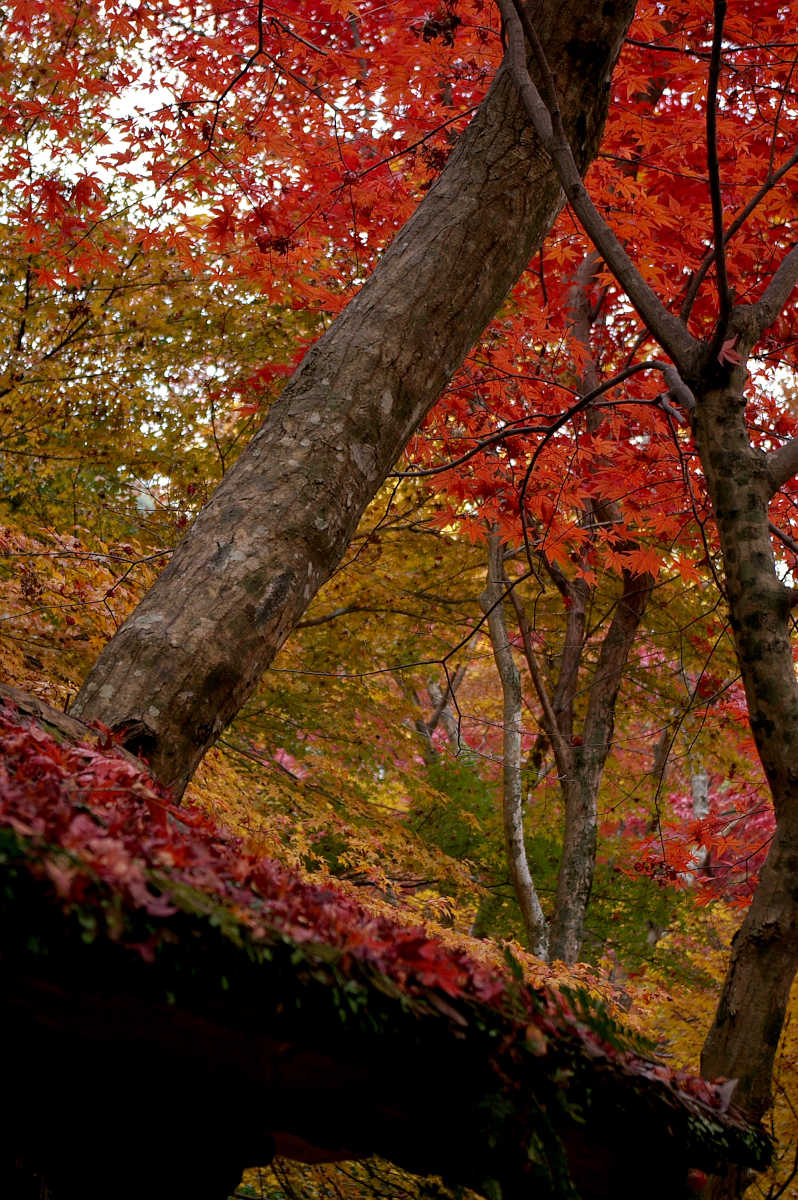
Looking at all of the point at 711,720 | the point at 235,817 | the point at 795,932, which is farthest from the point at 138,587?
the point at 711,720

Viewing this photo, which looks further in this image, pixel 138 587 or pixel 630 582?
pixel 630 582

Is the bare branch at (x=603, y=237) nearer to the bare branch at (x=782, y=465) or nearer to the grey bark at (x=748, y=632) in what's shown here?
the grey bark at (x=748, y=632)

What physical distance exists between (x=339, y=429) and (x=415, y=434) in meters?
2.34

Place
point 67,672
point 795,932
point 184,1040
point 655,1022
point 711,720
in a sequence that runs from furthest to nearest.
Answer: point 711,720, point 655,1022, point 67,672, point 795,932, point 184,1040

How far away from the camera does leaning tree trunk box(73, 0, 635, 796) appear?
1790mm

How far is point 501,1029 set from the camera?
0.77 meters

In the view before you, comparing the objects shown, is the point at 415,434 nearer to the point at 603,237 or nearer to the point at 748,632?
the point at 603,237

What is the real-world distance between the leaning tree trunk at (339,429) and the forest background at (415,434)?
16 centimetres

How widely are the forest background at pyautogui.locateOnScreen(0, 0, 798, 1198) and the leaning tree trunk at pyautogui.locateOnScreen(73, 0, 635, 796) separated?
158 mm

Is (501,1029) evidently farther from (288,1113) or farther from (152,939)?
(152,939)

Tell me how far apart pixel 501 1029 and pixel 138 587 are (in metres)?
3.98

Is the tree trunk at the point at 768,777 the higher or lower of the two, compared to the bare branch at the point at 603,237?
lower

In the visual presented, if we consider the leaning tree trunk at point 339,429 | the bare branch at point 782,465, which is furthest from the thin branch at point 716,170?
the leaning tree trunk at point 339,429

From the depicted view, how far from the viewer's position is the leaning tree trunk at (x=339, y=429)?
1790 millimetres
